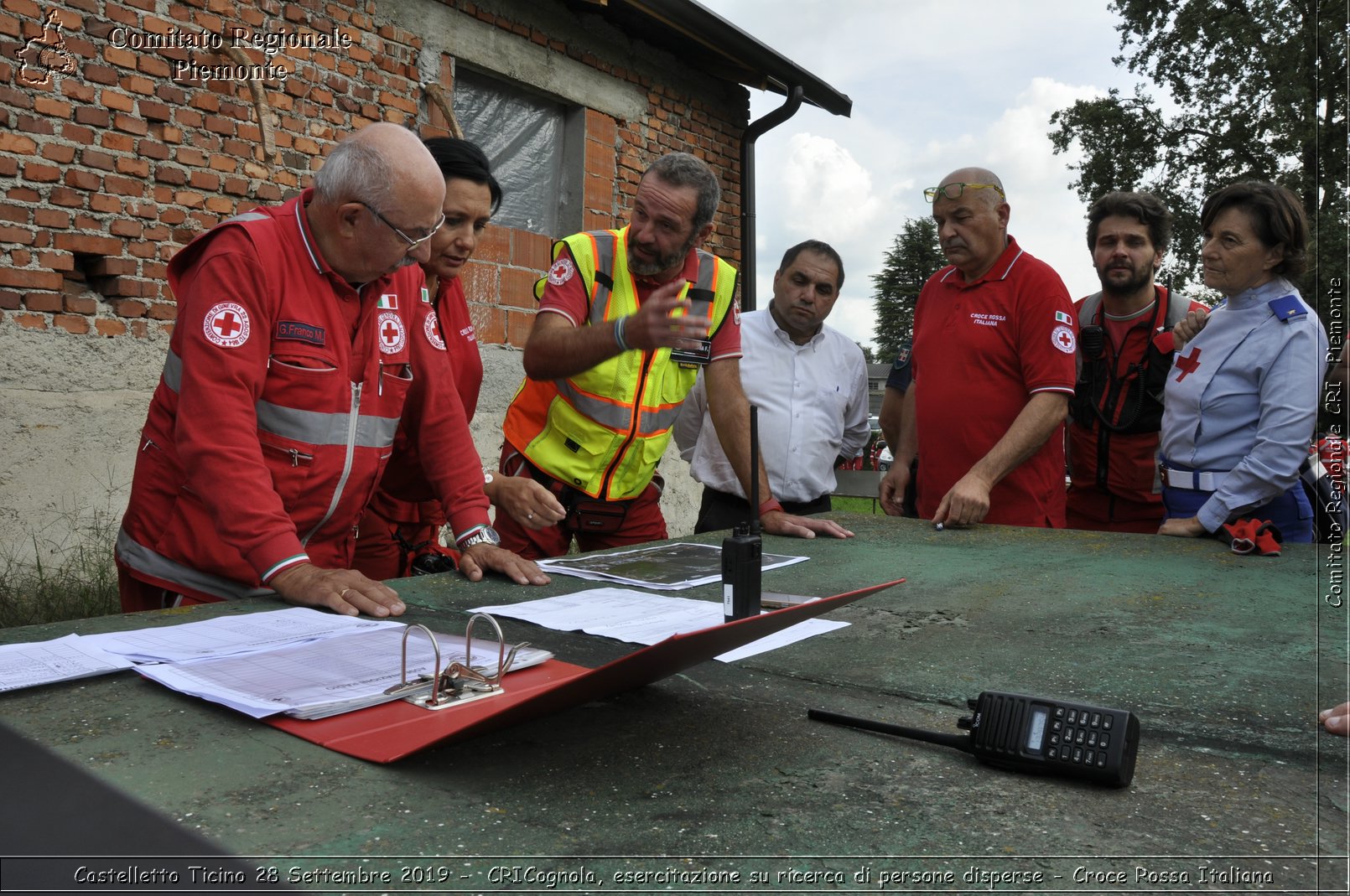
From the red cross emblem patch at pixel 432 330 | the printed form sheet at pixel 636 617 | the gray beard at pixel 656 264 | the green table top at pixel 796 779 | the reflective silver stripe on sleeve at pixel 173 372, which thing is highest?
the gray beard at pixel 656 264

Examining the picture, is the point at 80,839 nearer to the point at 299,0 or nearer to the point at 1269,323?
the point at 1269,323

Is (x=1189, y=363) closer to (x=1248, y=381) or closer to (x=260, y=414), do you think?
(x=1248, y=381)

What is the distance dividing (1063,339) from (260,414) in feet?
8.43

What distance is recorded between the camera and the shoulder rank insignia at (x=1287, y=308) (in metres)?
2.88

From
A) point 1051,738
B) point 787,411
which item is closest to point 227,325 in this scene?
point 1051,738

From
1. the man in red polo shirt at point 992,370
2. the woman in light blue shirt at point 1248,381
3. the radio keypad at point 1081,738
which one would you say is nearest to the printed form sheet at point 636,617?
the radio keypad at point 1081,738

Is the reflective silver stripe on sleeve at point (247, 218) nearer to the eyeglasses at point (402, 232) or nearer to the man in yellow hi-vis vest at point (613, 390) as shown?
the eyeglasses at point (402, 232)

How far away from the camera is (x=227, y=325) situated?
6.51ft

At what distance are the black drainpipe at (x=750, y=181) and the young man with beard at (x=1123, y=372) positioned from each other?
13.6ft

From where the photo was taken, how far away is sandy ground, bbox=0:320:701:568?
12.8 ft

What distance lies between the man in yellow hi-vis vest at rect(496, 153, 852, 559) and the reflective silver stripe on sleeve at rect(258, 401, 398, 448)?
2.79ft

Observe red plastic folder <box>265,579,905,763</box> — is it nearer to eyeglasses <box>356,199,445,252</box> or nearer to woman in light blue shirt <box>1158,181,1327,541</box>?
eyeglasses <box>356,199,445,252</box>

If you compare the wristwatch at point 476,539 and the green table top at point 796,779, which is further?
the wristwatch at point 476,539

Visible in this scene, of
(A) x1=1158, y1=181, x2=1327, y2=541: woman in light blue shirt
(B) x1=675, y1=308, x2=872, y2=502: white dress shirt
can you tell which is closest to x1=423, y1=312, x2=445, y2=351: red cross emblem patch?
(B) x1=675, y1=308, x2=872, y2=502: white dress shirt
